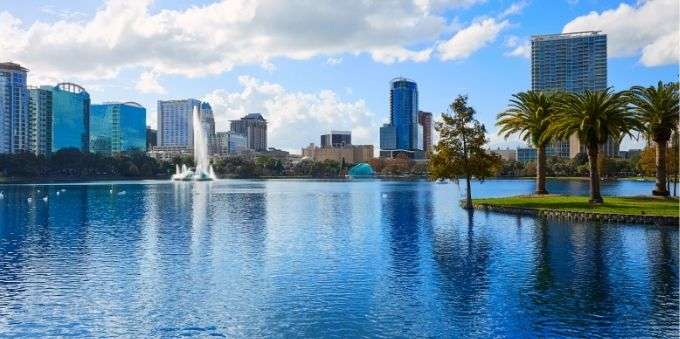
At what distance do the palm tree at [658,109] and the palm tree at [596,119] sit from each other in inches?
95.4

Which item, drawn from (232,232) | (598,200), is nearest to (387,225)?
(232,232)

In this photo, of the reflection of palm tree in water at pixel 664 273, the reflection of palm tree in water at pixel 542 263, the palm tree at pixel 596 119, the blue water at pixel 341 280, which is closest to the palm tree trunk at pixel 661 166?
the palm tree at pixel 596 119

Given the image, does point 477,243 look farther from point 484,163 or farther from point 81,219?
point 81,219

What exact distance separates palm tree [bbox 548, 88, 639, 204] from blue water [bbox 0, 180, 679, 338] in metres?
16.8

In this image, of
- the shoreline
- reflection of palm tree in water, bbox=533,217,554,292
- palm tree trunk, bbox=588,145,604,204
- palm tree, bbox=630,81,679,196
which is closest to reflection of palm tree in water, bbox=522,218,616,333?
reflection of palm tree in water, bbox=533,217,554,292

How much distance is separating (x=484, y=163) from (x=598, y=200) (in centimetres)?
1499

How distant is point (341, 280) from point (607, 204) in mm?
51748

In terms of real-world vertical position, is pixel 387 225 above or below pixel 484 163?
below

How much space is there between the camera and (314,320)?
28234mm

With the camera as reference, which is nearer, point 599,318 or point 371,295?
point 599,318

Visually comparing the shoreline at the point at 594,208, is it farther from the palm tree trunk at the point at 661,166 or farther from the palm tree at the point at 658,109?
the palm tree at the point at 658,109

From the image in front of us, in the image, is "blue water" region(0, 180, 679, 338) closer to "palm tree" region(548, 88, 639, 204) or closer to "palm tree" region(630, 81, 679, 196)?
"palm tree" region(548, 88, 639, 204)

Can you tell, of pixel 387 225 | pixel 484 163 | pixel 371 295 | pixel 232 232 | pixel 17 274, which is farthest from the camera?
pixel 484 163

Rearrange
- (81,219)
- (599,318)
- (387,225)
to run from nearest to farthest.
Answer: (599,318) < (387,225) < (81,219)
